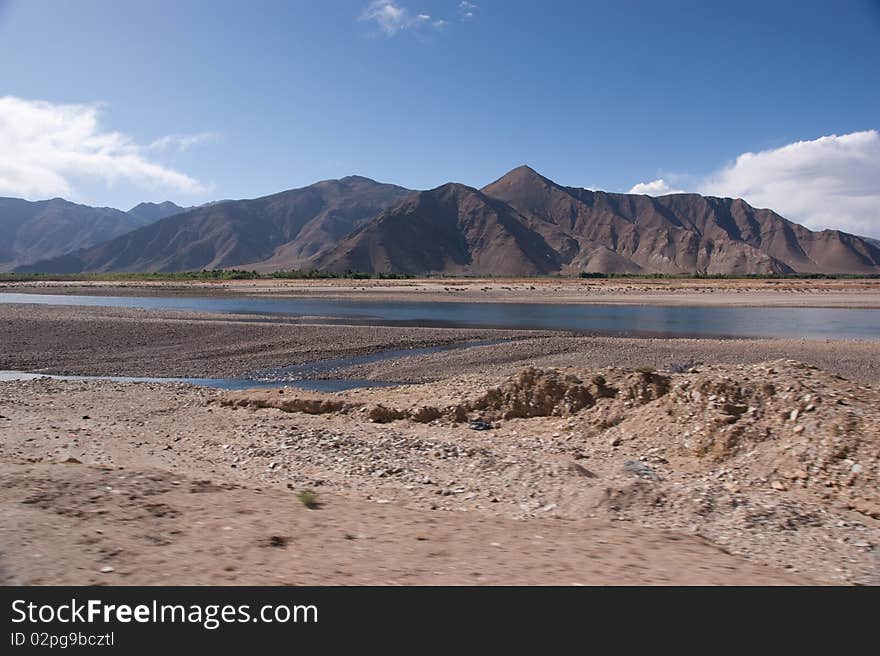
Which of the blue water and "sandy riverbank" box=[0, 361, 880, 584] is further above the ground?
the blue water

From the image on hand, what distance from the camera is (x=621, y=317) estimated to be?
44969 millimetres

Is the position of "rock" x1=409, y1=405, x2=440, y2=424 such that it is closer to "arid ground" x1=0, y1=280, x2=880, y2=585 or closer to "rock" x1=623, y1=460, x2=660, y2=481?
"arid ground" x1=0, y1=280, x2=880, y2=585

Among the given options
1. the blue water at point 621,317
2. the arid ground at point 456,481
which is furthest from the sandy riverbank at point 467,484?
the blue water at point 621,317

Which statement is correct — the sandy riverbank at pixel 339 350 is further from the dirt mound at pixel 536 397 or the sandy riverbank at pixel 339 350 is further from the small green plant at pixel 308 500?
the small green plant at pixel 308 500

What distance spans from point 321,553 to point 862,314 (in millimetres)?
53833

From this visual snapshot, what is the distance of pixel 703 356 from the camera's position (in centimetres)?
2512

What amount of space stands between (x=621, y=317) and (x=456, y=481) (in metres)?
37.9

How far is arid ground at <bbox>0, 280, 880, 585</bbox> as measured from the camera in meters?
5.96

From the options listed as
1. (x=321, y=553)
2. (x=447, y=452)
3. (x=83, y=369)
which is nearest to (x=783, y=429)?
(x=447, y=452)

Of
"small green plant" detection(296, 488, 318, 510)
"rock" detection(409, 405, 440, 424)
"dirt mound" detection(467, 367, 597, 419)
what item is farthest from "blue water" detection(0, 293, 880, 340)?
"small green plant" detection(296, 488, 318, 510)

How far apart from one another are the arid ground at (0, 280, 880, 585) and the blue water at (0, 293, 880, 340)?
53.2 ft

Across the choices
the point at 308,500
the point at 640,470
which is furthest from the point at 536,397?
the point at 308,500

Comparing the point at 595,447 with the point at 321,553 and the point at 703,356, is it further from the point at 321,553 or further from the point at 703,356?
the point at 703,356

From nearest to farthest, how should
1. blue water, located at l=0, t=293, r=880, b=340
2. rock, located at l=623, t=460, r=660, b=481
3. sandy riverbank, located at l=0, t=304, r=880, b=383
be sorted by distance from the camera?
rock, located at l=623, t=460, r=660, b=481
sandy riverbank, located at l=0, t=304, r=880, b=383
blue water, located at l=0, t=293, r=880, b=340
